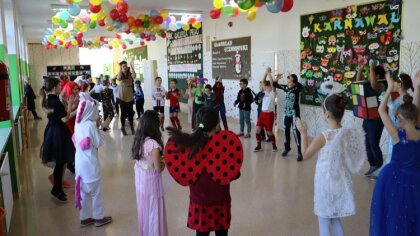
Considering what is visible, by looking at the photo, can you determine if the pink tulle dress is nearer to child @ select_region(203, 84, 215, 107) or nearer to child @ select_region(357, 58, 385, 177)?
child @ select_region(357, 58, 385, 177)

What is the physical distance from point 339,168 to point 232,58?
26.6 feet

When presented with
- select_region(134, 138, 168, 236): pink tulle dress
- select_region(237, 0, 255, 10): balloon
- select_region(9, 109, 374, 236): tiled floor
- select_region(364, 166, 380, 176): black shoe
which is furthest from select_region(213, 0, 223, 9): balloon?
select_region(134, 138, 168, 236): pink tulle dress

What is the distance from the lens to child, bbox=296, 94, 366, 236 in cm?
258

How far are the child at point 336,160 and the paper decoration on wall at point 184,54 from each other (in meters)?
9.92

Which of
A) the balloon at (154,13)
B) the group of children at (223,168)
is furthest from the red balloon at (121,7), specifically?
the group of children at (223,168)

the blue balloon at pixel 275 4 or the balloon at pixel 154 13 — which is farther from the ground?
the balloon at pixel 154 13

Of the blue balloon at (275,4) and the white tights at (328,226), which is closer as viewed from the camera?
the white tights at (328,226)

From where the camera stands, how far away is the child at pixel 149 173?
2740 mm

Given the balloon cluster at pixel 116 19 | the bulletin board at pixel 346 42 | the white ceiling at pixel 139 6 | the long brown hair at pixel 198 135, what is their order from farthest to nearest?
the white ceiling at pixel 139 6 → the balloon cluster at pixel 116 19 → the bulletin board at pixel 346 42 → the long brown hair at pixel 198 135

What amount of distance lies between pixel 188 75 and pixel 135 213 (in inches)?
386

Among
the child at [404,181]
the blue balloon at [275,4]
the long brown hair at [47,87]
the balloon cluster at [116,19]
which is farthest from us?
the balloon cluster at [116,19]

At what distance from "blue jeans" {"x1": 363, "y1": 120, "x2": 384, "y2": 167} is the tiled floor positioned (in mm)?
313

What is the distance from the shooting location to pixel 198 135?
208 cm

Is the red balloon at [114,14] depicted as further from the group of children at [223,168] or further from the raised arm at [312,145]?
the raised arm at [312,145]
